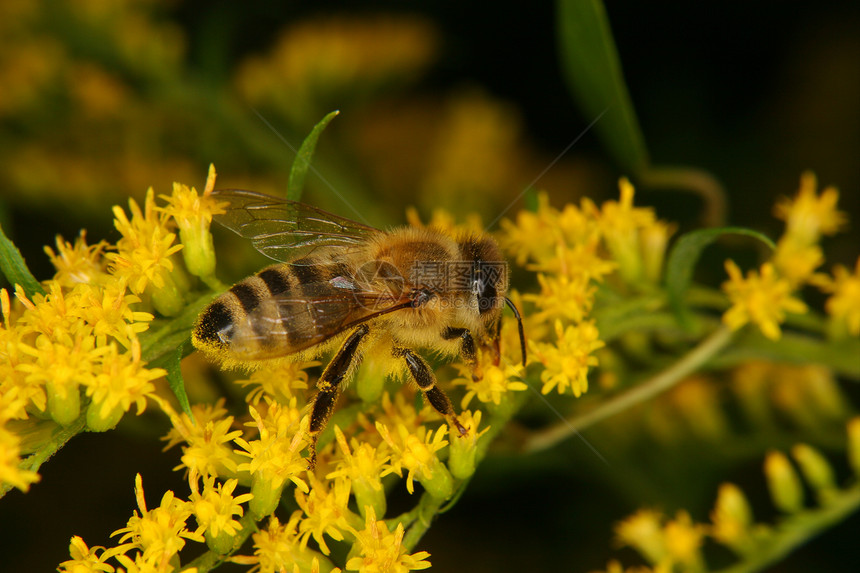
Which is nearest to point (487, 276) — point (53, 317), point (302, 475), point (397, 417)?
point (397, 417)

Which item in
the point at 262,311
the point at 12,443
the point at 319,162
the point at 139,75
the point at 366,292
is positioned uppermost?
the point at 319,162

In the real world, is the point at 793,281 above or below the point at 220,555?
above

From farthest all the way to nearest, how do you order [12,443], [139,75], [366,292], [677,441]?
[139,75]
[677,441]
[366,292]
[12,443]

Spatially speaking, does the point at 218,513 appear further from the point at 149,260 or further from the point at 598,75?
the point at 598,75

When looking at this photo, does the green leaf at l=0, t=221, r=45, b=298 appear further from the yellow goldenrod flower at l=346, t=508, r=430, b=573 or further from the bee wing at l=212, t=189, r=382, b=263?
the yellow goldenrod flower at l=346, t=508, r=430, b=573

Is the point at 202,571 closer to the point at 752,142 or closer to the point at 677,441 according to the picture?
the point at 677,441

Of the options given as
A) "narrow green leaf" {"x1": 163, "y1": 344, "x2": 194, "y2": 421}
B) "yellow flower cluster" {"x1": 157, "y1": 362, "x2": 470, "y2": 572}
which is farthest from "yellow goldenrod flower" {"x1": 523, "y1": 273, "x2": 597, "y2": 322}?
"narrow green leaf" {"x1": 163, "y1": 344, "x2": 194, "y2": 421}

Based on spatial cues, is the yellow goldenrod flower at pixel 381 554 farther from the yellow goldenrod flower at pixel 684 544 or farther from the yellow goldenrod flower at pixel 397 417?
the yellow goldenrod flower at pixel 684 544

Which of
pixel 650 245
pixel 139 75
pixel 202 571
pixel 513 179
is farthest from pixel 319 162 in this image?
pixel 202 571
